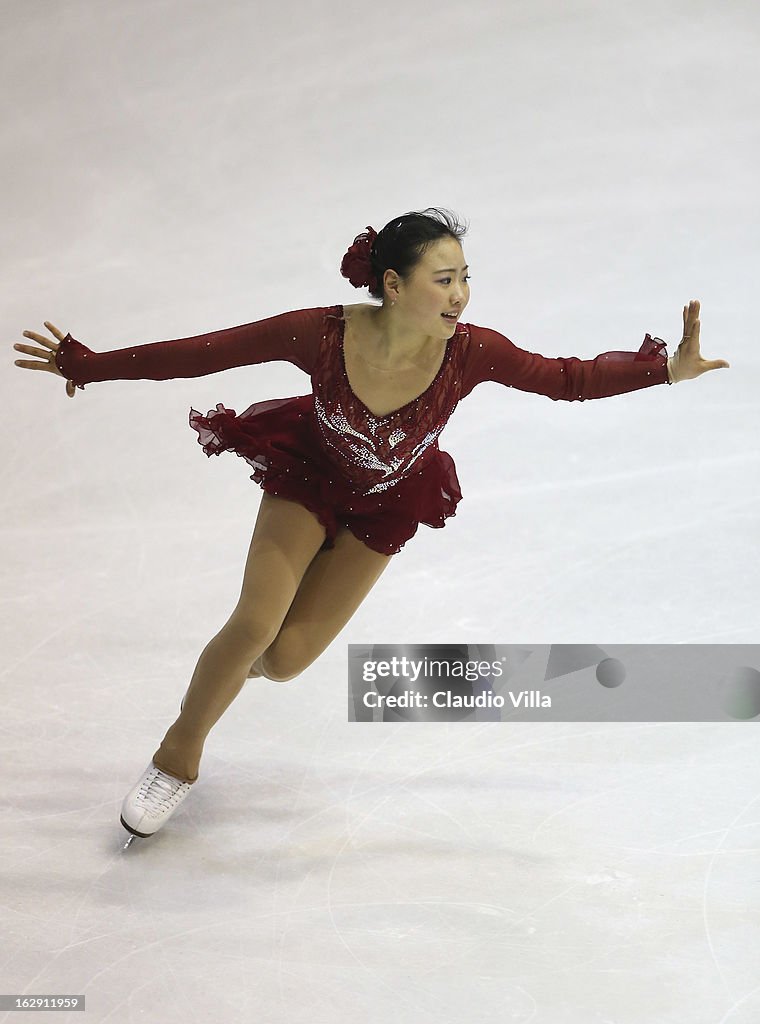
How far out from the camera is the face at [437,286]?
2.86 m

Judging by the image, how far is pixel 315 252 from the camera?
6.36 metres

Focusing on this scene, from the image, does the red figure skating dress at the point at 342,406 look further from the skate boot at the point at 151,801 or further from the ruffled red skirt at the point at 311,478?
the skate boot at the point at 151,801

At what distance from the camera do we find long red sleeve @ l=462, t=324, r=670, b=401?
121 inches

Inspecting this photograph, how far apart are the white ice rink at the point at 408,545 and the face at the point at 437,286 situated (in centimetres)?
117

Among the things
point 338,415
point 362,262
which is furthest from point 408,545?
point 362,262

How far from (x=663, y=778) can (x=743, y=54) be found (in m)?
5.56

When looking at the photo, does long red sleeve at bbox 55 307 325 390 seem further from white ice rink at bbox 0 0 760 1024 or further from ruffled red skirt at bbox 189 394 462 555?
white ice rink at bbox 0 0 760 1024

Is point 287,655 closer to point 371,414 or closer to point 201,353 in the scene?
point 371,414

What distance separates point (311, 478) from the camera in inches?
126

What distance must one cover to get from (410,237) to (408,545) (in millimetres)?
1721

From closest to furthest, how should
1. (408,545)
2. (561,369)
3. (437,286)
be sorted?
1. (437,286)
2. (561,369)
3. (408,545)

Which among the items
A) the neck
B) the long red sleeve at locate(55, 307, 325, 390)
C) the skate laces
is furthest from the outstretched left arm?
the skate laces

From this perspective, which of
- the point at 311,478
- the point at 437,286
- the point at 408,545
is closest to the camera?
the point at 437,286

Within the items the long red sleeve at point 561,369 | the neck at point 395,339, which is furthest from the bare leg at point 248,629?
the long red sleeve at point 561,369
